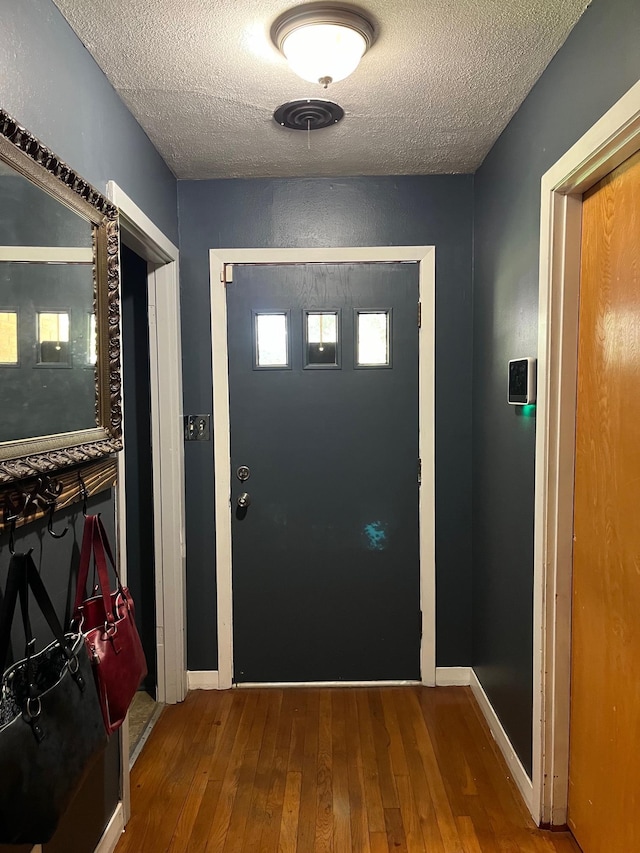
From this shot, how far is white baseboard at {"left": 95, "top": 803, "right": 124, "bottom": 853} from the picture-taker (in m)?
1.64

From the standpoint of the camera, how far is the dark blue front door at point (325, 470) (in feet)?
8.38

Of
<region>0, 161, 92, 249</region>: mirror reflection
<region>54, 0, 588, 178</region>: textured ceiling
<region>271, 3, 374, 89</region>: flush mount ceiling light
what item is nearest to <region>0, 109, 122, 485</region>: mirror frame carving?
<region>0, 161, 92, 249</region>: mirror reflection

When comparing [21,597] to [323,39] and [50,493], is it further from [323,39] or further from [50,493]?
→ [323,39]

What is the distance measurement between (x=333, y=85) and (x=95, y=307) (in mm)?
1023

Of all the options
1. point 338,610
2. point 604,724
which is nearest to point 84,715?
point 604,724

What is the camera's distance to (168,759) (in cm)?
215

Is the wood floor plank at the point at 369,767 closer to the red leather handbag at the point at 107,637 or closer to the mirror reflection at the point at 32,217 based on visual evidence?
the red leather handbag at the point at 107,637

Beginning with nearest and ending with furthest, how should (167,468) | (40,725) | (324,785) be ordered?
(40,725), (324,785), (167,468)

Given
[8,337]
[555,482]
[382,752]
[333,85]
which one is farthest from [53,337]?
[382,752]

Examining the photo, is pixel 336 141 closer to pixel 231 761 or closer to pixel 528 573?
pixel 528 573

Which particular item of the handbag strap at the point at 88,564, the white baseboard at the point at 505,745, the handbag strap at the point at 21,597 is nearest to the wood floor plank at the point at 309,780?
the white baseboard at the point at 505,745

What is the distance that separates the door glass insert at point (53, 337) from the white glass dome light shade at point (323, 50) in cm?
93

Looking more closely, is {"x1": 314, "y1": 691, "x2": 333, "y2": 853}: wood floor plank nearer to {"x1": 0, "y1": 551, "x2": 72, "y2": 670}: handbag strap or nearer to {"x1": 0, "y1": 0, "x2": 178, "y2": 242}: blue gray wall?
{"x1": 0, "y1": 551, "x2": 72, "y2": 670}: handbag strap

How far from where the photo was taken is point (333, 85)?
5.85 feet
